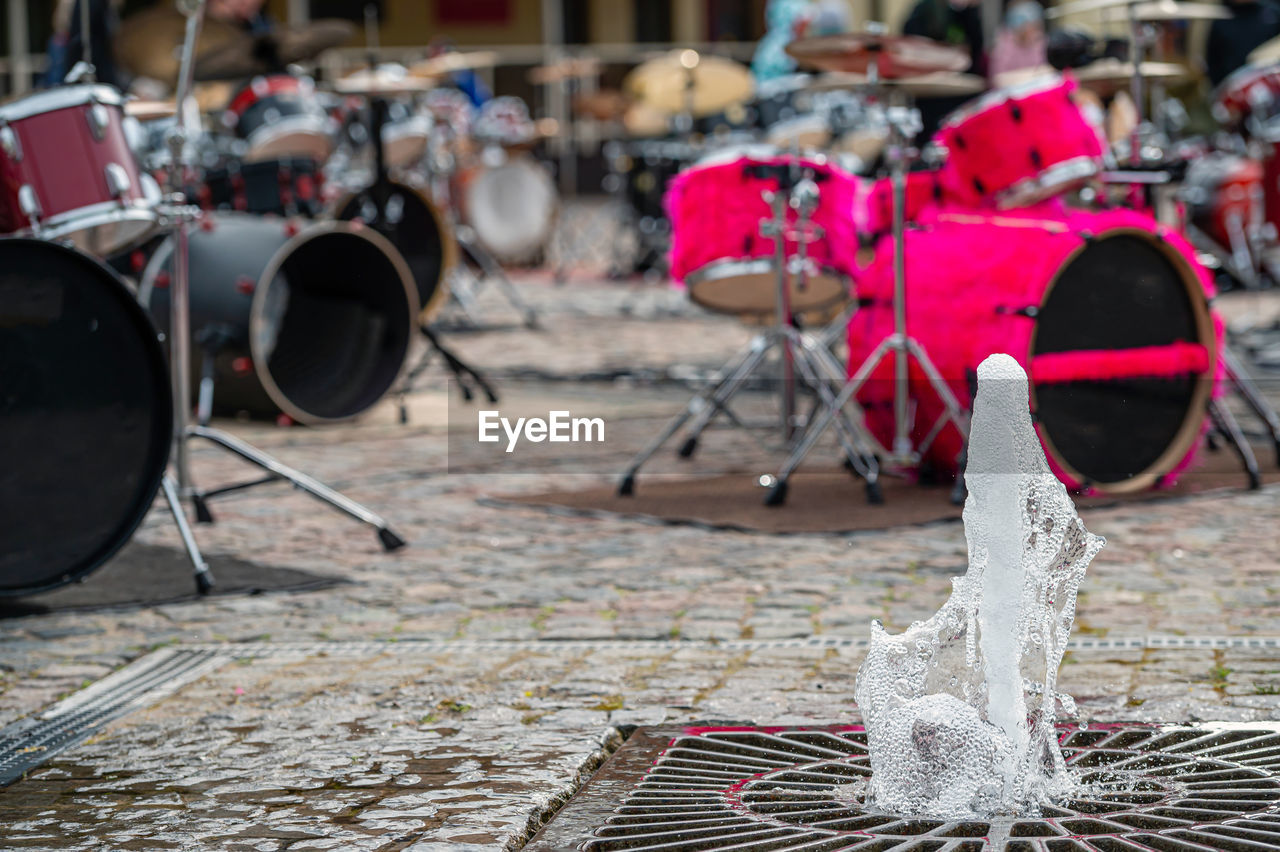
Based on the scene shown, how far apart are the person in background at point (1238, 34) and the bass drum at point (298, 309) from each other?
6.27 m

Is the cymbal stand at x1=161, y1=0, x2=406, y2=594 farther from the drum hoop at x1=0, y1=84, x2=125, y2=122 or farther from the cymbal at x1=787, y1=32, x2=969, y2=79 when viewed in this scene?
the cymbal at x1=787, y1=32, x2=969, y2=79

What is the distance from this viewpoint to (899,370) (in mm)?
6793

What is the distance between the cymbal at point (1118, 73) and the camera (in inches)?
303

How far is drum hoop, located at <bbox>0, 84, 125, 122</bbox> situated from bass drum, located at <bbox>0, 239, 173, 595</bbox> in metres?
0.79

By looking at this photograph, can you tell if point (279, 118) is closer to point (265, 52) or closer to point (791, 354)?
point (265, 52)

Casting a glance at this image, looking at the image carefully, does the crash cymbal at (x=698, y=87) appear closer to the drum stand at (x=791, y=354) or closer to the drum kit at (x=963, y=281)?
the drum kit at (x=963, y=281)

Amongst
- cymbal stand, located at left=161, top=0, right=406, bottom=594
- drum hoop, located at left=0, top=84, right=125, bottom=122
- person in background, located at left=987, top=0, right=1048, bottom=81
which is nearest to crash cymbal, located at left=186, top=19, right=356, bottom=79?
cymbal stand, located at left=161, top=0, right=406, bottom=594

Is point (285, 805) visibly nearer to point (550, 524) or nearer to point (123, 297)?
point (123, 297)

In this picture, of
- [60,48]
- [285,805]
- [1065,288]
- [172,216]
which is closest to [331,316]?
[60,48]

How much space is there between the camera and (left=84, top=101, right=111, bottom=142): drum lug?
5758 mm

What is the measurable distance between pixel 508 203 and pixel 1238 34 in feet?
28.5

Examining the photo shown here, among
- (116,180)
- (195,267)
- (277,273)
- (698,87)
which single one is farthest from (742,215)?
(698,87)

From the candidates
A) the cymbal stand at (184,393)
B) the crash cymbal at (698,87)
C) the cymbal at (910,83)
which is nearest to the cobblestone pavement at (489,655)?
the cymbal stand at (184,393)

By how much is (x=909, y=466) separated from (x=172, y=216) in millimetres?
2878
